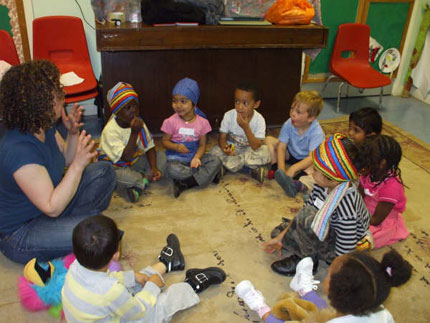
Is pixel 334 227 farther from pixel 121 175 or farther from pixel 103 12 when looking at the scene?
pixel 103 12

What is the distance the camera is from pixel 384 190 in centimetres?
219

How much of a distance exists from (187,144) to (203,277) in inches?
45.1

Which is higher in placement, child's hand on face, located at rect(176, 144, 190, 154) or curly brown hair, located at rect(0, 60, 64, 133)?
curly brown hair, located at rect(0, 60, 64, 133)

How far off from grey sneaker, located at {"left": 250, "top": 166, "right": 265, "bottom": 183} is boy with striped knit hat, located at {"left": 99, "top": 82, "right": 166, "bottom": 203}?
67 centimetres

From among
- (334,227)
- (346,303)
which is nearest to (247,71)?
(334,227)

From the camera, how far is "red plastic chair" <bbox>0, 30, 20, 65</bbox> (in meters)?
3.10

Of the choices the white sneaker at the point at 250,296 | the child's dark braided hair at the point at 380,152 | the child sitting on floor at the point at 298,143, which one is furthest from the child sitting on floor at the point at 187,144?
the child's dark braided hair at the point at 380,152

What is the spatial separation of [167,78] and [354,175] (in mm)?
2033

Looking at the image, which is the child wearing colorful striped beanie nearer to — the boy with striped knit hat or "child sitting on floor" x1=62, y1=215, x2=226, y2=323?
"child sitting on floor" x1=62, y1=215, x2=226, y2=323

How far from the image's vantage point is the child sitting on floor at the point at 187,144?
270 centimetres

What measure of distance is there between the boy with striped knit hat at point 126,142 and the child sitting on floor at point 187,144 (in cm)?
15

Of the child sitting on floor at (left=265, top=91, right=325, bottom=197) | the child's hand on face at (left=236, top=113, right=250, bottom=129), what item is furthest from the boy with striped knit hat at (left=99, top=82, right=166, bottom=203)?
the child sitting on floor at (left=265, top=91, right=325, bottom=197)

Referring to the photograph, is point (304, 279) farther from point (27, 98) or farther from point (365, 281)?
point (27, 98)

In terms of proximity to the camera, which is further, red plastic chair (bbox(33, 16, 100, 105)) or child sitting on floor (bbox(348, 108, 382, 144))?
red plastic chair (bbox(33, 16, 100, 105))
